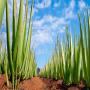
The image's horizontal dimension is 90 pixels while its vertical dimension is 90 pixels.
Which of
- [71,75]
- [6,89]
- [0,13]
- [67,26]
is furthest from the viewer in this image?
[67,26]

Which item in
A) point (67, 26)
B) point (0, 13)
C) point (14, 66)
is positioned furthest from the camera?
point (67, 26)

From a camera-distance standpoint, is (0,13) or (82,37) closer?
(0,13)

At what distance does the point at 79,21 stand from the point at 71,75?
821mm

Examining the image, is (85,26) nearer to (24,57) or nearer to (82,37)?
(82,37)

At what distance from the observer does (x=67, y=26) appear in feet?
11.6

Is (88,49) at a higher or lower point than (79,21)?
lower

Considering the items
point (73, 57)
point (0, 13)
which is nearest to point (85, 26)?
point (73, 57)

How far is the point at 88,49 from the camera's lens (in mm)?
2467

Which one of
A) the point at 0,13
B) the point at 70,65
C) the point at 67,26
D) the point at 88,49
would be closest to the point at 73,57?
the point at 70,65

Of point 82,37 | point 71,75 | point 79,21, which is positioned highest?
point 79,21

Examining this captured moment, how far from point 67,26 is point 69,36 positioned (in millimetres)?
236

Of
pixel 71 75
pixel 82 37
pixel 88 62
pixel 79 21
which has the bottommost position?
pixel 71 75

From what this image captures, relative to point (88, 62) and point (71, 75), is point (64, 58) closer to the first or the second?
point (71, 75)

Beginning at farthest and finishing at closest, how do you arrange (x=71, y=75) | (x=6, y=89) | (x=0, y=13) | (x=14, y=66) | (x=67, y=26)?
1. (x=67, y=26)
2. (x=71, y=75)
3. (x=6, y=89)
4. (x=14, y=66)
5. (x=0, y=13)
